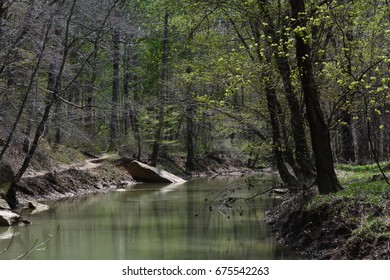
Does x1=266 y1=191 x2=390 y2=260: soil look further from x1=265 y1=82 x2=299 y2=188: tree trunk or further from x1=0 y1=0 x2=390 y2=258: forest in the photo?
x1=265 y1=82 x2=299 y2=188: tree trunk

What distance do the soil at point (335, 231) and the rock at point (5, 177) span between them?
9763 millimetres

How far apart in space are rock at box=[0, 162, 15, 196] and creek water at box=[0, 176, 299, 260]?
65.1 inches

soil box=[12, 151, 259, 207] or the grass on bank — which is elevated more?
soil box=[12, 151, 259, 207]

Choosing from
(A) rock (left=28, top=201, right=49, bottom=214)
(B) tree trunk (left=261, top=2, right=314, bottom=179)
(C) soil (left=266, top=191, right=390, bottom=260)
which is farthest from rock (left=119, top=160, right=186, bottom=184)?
(C) soil (left=266, top=191, right=390, bottom=260)

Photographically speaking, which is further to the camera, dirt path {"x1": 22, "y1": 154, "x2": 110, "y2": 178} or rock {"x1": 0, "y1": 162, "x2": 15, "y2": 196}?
dirt path {"x1": 22, "y1": 154, "x2": 110, "y2": 178}

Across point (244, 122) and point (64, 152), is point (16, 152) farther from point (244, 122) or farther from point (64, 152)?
point (244, 122)

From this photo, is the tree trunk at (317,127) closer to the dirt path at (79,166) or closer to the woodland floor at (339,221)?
the woodland floor at (339,221)

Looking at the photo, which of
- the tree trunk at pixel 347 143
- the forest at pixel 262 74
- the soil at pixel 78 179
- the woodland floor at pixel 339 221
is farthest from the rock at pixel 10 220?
the tree trunk at pixel 347 143

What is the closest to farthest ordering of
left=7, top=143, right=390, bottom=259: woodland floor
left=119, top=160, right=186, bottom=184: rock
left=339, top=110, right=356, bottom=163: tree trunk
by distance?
left=7, top=143, right=390, bottom=259: woodland floor, left=339, top=110, right=356, bottom=163: tree trunk, left=119, top=160, right=186, bottom=184: rock

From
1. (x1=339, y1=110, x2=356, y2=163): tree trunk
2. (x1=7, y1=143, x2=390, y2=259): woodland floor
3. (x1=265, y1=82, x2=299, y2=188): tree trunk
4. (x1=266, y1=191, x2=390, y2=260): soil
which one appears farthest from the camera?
(x1=339, y1=110, x2=356, y2=163): tree trunk

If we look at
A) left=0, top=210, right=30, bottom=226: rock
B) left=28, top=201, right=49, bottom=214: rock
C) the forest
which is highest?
the forest

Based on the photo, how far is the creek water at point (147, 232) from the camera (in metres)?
10.9

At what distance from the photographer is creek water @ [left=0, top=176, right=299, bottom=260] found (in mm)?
10906

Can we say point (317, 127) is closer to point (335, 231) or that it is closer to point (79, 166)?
point (335, 231)
